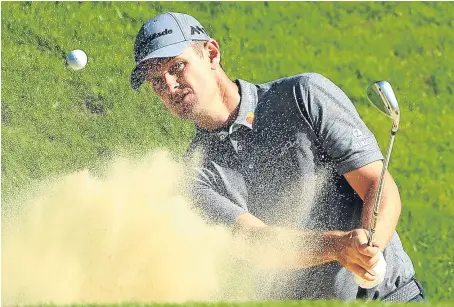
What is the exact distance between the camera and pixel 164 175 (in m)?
6.60

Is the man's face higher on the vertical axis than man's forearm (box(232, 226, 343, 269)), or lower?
higher

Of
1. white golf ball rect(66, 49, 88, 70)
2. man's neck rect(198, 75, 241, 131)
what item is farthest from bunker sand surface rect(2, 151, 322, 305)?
white golf ball rect(66, 49, 88, 70)

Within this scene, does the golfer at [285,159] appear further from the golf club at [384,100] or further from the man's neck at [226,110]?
the golf club at [384,100]

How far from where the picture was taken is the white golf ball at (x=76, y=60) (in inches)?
306

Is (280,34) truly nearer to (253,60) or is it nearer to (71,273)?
(253,60)

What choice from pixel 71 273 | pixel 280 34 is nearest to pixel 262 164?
pixel 71 273

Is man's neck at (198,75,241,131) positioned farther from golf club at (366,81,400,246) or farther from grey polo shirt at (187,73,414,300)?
golf club at (366,81,400,246)

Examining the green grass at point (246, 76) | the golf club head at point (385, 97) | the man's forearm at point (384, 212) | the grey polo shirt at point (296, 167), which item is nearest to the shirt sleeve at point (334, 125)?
the grey polo shirt at point (296, 167)

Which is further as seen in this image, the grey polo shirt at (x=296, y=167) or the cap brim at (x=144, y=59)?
the cap brim at (x=144, y=59)

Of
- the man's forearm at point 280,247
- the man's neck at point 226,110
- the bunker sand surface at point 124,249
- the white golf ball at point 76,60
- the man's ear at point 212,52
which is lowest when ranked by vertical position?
the bunker sand surface at point 124,249

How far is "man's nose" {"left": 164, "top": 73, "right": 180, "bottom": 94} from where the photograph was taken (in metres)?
5.71

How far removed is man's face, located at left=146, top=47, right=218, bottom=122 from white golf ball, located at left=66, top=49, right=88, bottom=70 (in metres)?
2.05

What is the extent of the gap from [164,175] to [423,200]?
2.14 m

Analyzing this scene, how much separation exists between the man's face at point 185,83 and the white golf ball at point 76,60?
80.9 inches
